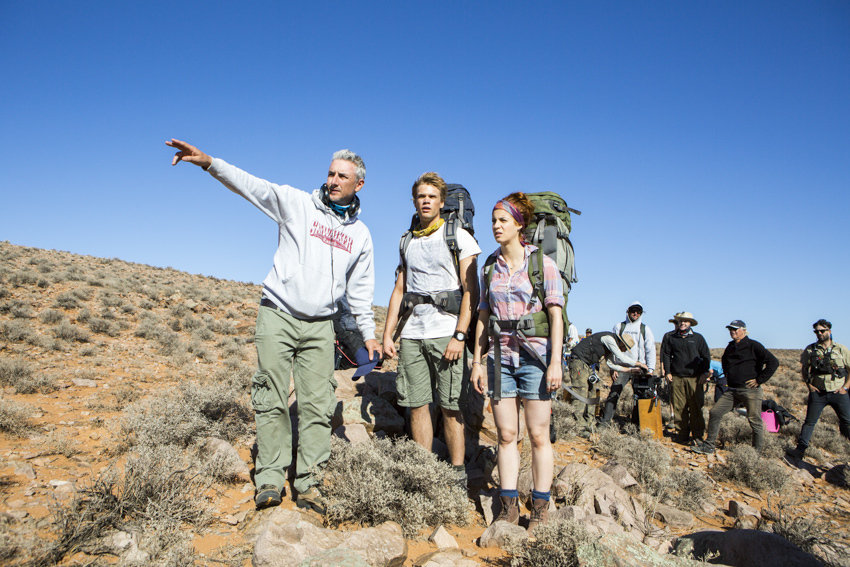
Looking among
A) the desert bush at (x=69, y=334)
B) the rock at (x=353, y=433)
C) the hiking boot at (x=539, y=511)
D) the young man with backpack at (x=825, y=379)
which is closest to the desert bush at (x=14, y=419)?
the rock at (x=353, y=433)

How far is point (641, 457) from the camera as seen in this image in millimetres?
5590

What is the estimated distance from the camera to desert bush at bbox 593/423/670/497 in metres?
4.97

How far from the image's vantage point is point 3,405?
4254mm

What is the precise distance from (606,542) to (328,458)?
2.02 meters

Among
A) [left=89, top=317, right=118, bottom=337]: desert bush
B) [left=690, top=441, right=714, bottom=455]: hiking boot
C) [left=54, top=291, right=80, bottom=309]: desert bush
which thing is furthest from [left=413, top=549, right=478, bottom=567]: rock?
[left=54, top=291, right=80, bottom=309]: desert bush

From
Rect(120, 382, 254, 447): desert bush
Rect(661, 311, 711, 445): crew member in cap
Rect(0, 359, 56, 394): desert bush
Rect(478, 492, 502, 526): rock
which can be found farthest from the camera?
Rect(661, 311, 711, 445): crew member in cap

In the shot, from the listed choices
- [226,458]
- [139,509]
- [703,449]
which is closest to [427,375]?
[226,458]

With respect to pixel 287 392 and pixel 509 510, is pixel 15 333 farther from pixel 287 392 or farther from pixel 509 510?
pixel 509 510

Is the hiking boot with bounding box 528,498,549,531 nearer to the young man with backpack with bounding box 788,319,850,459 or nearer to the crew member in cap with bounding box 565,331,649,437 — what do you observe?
the crew member in cap with bounding box 565,331,649,437

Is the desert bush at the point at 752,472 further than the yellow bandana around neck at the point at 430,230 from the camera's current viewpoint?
Yes

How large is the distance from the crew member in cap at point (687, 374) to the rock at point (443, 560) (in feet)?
20.6

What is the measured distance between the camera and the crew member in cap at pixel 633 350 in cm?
779

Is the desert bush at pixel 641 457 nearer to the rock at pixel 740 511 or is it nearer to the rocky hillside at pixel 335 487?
the rocky hillside at pixel 335 487

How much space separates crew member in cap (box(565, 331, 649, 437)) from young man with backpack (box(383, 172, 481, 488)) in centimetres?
448
